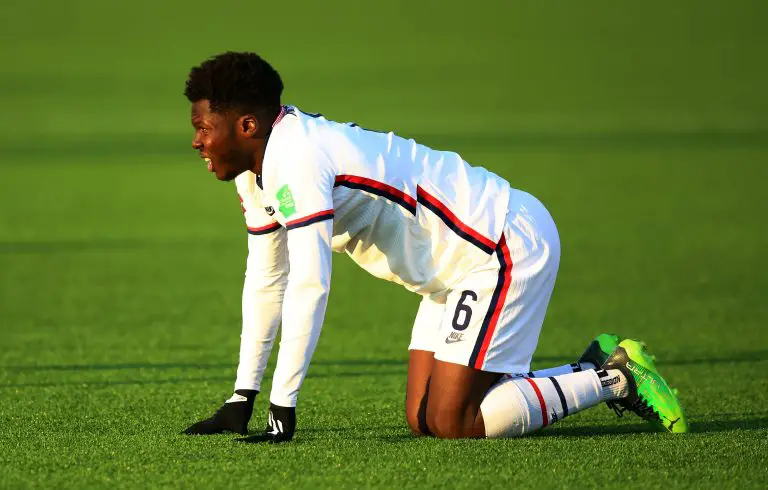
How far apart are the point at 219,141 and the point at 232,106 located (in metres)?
0.14

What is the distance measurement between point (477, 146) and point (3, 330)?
10465 mm

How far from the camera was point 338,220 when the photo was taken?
18.7 feet

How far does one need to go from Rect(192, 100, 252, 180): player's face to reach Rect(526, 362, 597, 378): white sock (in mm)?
1565

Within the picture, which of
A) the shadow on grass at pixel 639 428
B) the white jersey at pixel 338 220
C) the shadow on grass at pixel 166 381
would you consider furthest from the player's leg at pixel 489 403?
the shadow on grass at pixel 166 381

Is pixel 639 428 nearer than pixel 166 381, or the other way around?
pixel 639 428

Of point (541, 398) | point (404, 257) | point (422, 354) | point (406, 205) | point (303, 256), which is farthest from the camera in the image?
point (422, 354)

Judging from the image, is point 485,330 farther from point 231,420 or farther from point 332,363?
point 332,363

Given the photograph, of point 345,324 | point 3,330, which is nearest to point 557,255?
point 345,324

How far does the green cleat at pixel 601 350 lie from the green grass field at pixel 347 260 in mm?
264

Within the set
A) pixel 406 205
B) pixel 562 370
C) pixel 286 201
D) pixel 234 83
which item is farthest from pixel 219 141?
pixel 562 370

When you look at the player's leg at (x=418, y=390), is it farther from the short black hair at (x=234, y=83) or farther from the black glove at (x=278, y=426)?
the short black hair at (x=234, y=83)

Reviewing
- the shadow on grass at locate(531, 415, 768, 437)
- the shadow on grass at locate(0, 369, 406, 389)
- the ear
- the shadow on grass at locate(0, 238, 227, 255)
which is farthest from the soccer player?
the shadow on grass at locate(0, 238, 227, 255)

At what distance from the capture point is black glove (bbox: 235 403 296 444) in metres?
5.51

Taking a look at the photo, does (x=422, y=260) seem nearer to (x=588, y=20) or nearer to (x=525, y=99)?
(x=525, y=99)
